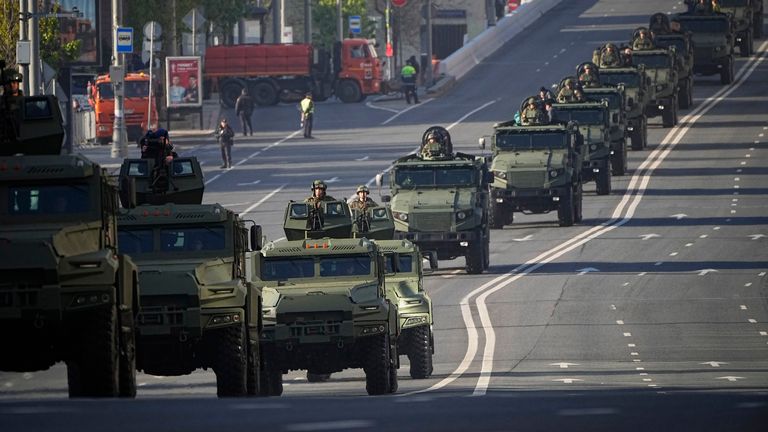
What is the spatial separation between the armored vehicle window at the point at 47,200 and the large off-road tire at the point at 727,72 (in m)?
56.0

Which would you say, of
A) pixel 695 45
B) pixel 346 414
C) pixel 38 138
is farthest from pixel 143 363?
pixel 695 45

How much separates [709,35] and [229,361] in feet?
169

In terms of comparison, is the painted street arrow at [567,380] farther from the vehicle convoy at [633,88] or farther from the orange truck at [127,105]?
the orange truck at [127,105]

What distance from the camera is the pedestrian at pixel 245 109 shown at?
68.9 m

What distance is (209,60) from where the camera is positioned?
79.1m

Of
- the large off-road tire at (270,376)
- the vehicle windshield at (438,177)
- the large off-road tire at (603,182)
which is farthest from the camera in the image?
the large off-road tire at (603,182)

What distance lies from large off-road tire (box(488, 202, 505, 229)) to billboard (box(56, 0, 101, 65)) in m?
16.2

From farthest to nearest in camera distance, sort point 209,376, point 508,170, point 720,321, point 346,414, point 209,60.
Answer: point 209,60
point 508,170
point 720,321
point 209,376
point 346,414

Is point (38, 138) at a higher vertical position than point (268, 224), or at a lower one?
higher

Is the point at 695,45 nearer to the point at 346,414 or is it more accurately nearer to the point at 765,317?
the point at 765,317

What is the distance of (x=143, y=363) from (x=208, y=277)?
4.10 feet

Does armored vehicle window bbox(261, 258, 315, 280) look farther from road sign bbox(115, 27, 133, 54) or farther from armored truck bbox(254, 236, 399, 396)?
road sign bbox(115, 27, 133, 54)

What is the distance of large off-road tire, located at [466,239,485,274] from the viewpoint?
134 ft

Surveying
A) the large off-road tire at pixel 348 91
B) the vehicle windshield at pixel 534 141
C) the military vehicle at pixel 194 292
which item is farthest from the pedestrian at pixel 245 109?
the military vehicle at pixel 194 292
